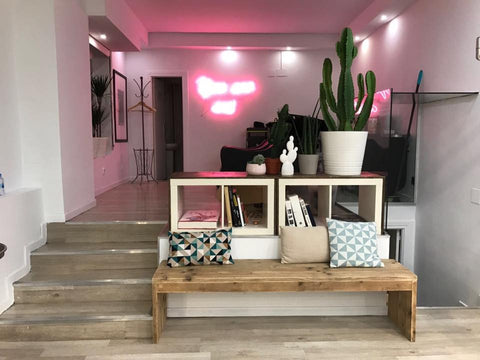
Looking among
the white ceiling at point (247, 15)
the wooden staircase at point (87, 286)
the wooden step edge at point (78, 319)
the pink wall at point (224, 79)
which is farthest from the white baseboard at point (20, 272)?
the pink wall at point (224, 79)

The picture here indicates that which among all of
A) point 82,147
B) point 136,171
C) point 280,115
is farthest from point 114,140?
point 280,115

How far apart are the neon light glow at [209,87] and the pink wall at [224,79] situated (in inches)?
3.2

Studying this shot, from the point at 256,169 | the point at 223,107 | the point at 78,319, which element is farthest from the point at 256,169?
the point at 223,107

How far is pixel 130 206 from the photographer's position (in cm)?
429

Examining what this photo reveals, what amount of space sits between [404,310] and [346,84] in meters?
1.59

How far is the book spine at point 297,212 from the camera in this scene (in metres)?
2.86

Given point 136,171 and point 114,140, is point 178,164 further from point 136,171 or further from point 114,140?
point 114,140

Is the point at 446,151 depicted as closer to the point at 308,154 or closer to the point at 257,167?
the point at 308,154

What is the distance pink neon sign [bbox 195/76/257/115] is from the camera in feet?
23.7

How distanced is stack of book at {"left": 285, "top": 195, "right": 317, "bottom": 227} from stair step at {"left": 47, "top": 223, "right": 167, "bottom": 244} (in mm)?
1138

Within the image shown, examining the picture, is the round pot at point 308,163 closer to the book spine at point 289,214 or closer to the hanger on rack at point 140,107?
the book spine at point 289,214

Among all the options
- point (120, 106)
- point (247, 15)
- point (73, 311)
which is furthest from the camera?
point (120, 106)

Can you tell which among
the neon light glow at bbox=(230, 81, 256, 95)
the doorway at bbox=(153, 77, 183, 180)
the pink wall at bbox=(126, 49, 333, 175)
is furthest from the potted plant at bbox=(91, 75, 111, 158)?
the neon light glow at bbox=(230, 81, 256, 95)

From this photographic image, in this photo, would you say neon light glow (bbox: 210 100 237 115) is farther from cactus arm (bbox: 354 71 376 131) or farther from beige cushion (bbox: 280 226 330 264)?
beige cushion (bbox: 280 226 330 264)
